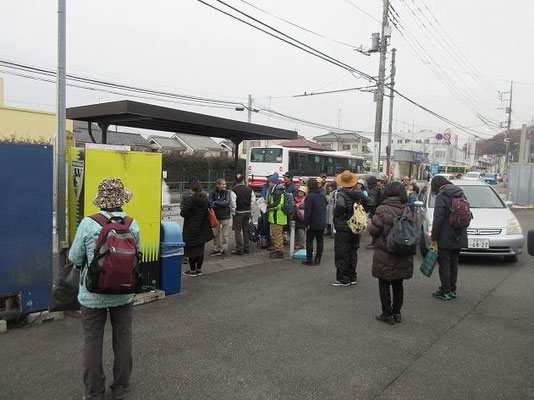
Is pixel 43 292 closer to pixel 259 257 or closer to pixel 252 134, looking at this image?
pixel 259 257

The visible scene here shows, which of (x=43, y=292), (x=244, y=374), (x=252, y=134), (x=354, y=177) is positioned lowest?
(x=244, y=374)

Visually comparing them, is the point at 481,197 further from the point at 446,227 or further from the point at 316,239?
the point at 446,227

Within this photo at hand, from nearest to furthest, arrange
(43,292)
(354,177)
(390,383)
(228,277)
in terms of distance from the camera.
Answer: (390,383) → (43,292) → (354,177) → (228,277)

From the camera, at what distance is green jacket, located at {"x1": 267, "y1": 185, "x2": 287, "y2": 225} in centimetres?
860

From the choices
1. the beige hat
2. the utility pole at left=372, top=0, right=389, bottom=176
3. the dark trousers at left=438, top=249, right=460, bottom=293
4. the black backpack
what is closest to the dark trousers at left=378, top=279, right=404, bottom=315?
the black backpack

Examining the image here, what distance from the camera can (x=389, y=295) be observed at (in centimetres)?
516

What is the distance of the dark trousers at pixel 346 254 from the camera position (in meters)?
6.70

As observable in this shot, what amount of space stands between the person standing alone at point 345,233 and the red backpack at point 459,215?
1372mm

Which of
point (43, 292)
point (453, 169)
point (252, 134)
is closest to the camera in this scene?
point (43, 292)

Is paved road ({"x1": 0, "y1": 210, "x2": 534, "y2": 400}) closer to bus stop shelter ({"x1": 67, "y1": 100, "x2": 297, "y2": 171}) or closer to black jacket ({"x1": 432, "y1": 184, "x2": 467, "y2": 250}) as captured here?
black jacket ({"x1": 432, "y1": 184, "x2": 467, "y2": 250})

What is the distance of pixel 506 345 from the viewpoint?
455cm

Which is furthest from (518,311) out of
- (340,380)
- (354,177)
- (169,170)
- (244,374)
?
(169,170)

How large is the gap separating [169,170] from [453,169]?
34655 mm

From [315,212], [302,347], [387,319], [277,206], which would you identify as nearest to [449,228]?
[387,319]
